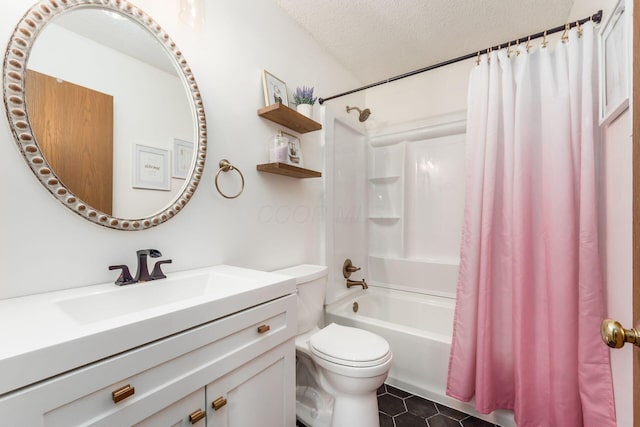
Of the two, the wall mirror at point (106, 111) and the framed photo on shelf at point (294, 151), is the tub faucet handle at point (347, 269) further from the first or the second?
the wall mirror at point (106, 111)

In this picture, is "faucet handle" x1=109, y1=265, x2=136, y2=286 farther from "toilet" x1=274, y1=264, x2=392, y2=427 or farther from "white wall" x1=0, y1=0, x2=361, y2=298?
"toilet" x1=274, y1=264, x2=392, y2=427

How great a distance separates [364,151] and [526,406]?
205 centimetres

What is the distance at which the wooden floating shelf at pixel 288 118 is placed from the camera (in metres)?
1.50

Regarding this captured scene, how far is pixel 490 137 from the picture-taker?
4.67 feet

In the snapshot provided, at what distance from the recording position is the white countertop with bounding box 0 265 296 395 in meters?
0.50

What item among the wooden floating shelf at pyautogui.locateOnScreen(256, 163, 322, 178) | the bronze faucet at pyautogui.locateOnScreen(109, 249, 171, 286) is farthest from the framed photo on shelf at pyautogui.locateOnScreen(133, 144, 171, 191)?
the wooden floating shelf at pyautogui.locateOnScreen(256, 163, 322, 178)

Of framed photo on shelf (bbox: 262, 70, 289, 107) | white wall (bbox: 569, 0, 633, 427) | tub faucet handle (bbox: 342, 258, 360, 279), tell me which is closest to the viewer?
white wall (bbox: 569, 0, 633, 427)

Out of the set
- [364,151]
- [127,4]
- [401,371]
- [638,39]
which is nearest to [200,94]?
[127,4]

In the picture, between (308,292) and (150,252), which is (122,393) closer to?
(150,252)

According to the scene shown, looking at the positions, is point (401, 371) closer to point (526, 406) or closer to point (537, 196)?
point (526, 406)

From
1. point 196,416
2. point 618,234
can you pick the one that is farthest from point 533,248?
point 196,416

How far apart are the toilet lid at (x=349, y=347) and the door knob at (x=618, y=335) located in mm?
872

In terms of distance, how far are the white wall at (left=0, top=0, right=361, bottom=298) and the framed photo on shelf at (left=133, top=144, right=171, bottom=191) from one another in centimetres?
16

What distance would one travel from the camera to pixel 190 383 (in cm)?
73
